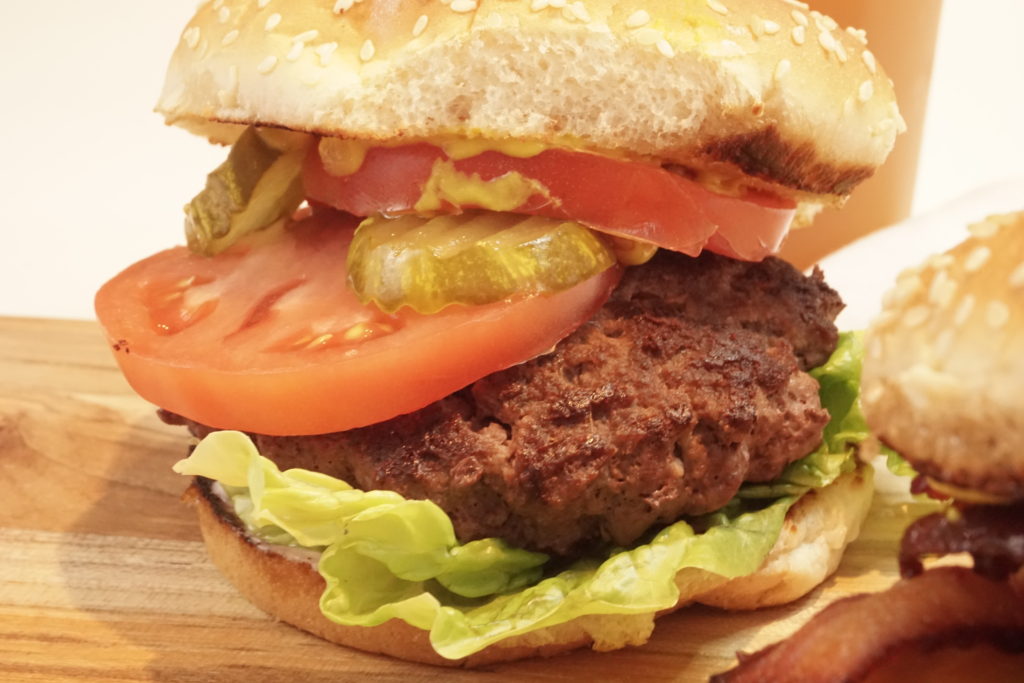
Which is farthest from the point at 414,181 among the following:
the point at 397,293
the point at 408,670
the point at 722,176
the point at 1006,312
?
the point at 1006,312

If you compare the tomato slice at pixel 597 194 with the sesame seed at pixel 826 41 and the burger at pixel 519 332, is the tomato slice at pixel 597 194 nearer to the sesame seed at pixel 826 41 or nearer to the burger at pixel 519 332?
the burger at pixel 519 332

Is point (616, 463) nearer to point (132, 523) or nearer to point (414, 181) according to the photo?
point (414, 181)

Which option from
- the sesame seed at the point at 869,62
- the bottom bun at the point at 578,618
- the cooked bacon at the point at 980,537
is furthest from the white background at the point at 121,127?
the cooked bacon at the point at 980,537

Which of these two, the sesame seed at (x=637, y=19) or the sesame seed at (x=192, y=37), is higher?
the sesame seed at (x=637, y=19)

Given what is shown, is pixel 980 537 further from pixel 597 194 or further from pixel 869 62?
pixel 869 62

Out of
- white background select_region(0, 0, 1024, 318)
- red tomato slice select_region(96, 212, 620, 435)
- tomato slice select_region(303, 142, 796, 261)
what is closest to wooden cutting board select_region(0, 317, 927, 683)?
red tomato slice select_region(96, 212, 620, 435)

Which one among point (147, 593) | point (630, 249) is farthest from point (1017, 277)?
point (147, 593)

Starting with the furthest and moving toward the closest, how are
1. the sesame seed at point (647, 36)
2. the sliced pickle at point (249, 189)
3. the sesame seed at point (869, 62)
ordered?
the sliced pickle at point (249, 189) → the sesame seed at point (869, 62) → the sesame seed at point (647, 36)
